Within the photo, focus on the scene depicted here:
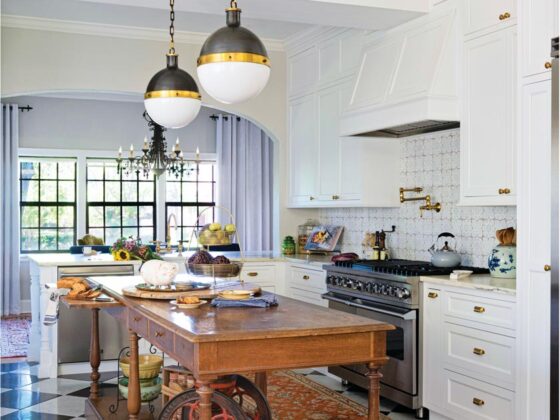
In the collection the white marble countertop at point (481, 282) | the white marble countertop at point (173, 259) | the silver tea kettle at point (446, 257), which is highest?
the silver tea kettle at point (446, 257)

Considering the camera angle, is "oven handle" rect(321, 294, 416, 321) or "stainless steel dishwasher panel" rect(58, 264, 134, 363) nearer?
"oven handle" rect(321, 294, 416, 321)

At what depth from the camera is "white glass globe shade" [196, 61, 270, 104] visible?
3.08 m

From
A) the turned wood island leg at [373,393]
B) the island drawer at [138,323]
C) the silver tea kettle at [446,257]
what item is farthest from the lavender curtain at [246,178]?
the turned wood island leg at [373,393]

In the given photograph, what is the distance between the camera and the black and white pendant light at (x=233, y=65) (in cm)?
307

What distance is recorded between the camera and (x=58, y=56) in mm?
6355

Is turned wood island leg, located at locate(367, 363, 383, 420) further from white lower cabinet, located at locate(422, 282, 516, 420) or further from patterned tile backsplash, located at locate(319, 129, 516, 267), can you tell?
patterned tile backsplash, located at locate(319, 129, 516, 267)

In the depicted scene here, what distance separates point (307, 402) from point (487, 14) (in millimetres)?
2791

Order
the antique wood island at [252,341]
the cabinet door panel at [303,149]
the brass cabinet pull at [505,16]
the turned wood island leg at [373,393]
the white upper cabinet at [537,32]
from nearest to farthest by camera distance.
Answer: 1. the antique wood island at [252,341]
2. the turned wood island leg at [373,393]
3. the white upper cabinet at [537,32]
4. the brass cabinet pull at [505,16]
5. the cabinet door panel at [303,149]

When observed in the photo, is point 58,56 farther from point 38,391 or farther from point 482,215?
point 482,215

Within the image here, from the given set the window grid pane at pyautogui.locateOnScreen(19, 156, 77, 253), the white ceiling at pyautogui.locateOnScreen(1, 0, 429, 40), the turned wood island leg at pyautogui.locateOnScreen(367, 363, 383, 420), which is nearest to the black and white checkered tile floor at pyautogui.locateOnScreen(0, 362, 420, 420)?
the turned wood island leg at pyautogui.locateOnScreen(367, 363, 383, 420)

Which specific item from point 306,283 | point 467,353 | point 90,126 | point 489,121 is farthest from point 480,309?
point 90,126

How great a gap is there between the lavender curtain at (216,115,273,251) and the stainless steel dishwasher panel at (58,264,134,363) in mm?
4354

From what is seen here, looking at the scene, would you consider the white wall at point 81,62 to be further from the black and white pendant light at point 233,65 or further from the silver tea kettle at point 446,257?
the black and white pendant light at point 233,65

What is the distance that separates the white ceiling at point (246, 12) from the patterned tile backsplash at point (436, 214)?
3.16ft
